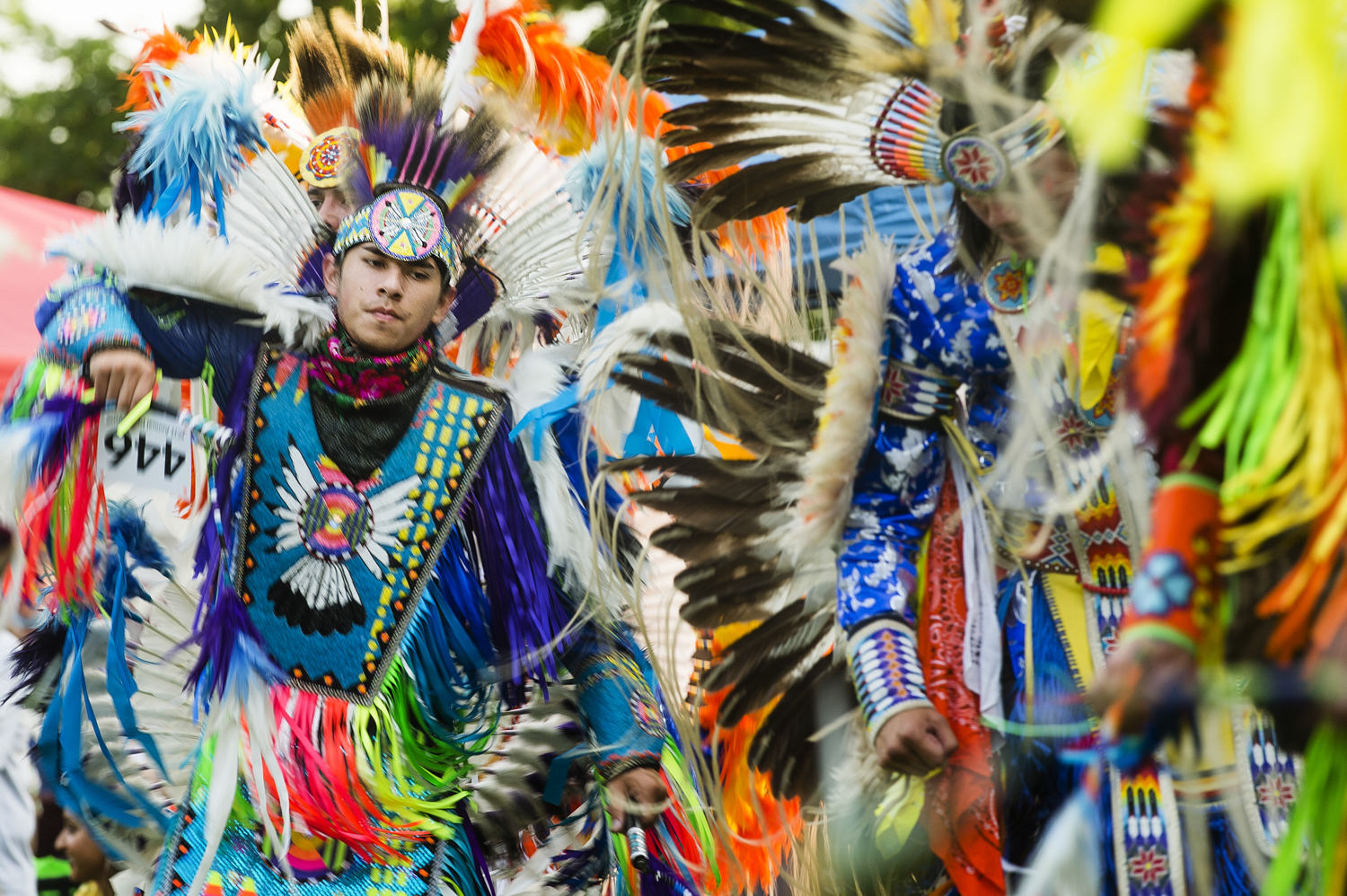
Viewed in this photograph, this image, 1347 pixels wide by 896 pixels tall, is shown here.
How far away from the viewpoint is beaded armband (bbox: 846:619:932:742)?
6.23ft

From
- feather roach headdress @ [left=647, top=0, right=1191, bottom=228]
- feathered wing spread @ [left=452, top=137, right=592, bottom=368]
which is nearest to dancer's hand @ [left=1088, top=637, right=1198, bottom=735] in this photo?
feather roach headdress @ [left=647, top=0, right=1191, bottom=228]

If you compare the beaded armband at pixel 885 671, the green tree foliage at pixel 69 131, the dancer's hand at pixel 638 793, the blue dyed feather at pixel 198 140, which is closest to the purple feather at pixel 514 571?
the dancer's hand at pixel 638 793

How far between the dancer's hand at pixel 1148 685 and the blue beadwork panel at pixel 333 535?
170cm

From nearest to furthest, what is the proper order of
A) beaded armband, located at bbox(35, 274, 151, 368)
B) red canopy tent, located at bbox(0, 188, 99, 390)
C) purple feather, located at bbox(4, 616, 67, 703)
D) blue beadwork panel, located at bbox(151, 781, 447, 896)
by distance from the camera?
1. blue beadwork panel, located at bbox(151, 781, 447, 896)
2. beaded armband, located at bbox(35, 274, 151, 368)
3. purple feather, located at bbox(4, 616, 67, 703)
4. red canopy tent, located at bbox(0, 188, 99, 390)

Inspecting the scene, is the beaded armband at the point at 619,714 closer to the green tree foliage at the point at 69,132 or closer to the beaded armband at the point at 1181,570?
the beaded armband at the point at 1181,570

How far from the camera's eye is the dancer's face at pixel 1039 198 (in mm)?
1746

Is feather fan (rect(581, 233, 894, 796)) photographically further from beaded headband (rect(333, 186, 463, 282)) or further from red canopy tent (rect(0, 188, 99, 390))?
red canopy tent (rect(0, 188, 99, 390))

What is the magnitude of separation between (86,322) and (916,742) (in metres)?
1.72

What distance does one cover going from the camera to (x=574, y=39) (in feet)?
11.0

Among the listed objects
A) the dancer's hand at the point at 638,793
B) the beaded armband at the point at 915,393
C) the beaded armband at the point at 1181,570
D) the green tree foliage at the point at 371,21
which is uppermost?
the green tree foliage at the point at 371,21

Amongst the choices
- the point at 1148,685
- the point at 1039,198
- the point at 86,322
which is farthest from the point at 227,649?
the point at 1148,685

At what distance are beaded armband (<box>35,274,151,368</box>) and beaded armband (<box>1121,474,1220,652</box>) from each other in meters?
2.00

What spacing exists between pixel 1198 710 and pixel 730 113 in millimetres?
1191

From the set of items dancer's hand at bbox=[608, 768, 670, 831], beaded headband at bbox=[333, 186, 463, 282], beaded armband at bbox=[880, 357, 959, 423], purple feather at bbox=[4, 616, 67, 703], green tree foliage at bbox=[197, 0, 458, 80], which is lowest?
purple feather at bbox=[4, 616, 67, 703]
